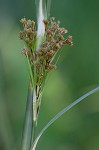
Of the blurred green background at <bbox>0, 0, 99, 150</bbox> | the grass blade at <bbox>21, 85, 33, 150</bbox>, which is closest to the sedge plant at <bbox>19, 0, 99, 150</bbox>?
the grass blade at <bbox>21, 85, 33, 150</bbox>

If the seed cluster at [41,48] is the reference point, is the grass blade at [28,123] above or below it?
below

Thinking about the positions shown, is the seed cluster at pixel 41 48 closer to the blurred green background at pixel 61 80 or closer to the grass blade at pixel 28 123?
the grass blade at pixel 28 123

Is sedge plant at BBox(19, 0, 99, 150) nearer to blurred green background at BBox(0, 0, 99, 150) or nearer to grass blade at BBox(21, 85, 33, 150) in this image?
grass blade at BBox(21, 85, 33, 150)

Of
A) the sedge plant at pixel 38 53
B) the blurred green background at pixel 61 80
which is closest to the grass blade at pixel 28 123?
the sedge plant at pixel 38 53

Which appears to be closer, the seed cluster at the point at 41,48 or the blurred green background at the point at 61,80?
the seed cluster at the point at 41,48

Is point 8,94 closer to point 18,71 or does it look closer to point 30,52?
point 18,71

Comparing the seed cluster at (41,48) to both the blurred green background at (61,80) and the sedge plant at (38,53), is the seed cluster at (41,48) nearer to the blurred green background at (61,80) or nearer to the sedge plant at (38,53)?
the sedge plant at (38,53)
